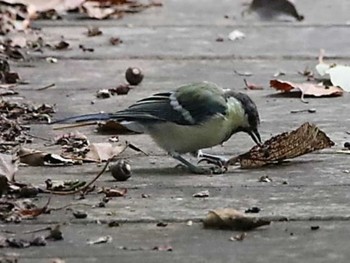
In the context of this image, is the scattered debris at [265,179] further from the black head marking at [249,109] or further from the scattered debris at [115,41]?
the scattered debris at [115,41]

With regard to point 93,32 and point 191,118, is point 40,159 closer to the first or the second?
point 191,118

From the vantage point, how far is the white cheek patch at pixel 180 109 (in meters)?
3.88

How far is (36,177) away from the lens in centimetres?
365

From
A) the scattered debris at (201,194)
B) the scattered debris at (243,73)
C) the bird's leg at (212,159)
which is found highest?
the scattered debris at (201,194)

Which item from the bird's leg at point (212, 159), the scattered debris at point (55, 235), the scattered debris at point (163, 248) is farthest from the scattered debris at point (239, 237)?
the bird's leg at point (212, 159)

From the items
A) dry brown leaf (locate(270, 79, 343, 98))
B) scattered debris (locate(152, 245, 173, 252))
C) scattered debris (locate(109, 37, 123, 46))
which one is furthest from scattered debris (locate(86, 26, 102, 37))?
scattered debris (locate(152, 245, 173, 252))

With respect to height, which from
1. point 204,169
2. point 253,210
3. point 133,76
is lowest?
point 133,76

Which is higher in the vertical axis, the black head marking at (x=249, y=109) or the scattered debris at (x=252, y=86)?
the black head marking at (x=249, y=109)

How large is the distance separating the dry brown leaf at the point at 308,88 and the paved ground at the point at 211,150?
0.05 meters

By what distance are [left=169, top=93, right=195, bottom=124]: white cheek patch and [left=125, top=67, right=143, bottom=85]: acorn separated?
1324mm

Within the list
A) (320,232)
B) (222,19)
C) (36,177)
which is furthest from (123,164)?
(222,19)

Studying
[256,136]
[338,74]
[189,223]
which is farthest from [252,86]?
[189,223]

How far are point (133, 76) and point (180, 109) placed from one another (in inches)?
55.5

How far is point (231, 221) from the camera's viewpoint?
300 centimetres
